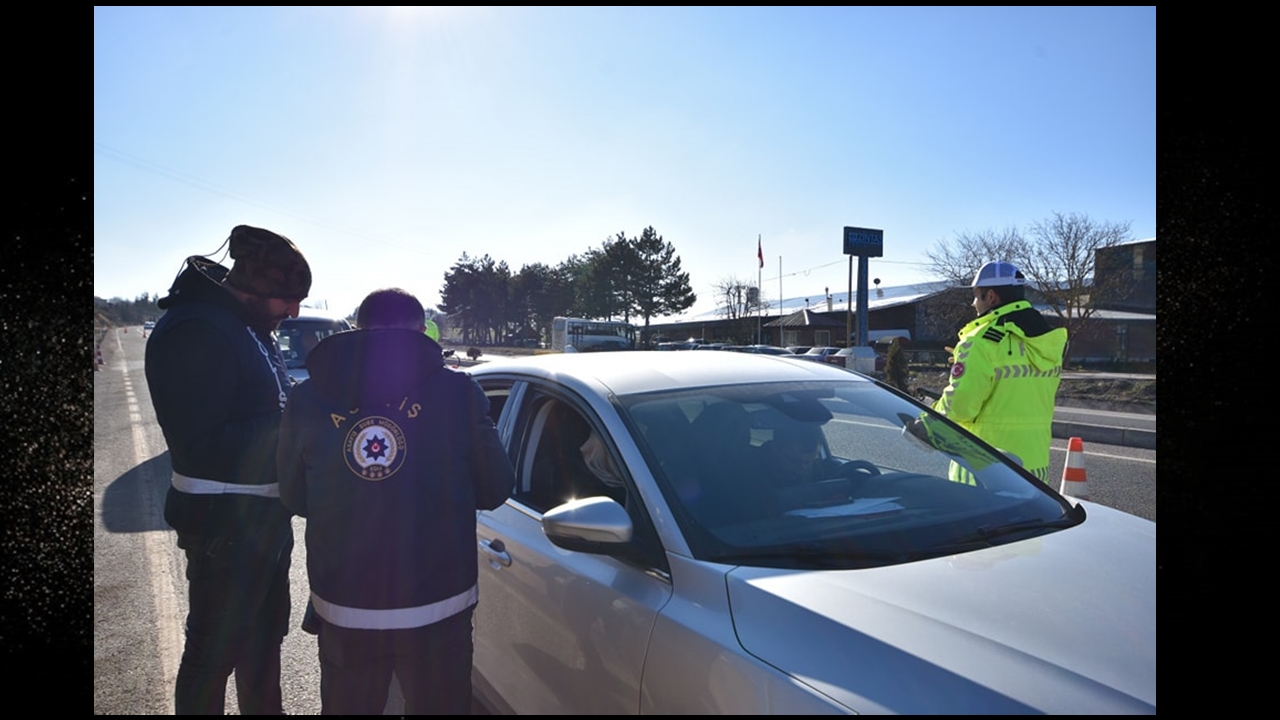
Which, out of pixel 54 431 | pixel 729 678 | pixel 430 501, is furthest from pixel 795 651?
pixel 54 431

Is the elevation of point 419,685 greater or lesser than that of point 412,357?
lesser

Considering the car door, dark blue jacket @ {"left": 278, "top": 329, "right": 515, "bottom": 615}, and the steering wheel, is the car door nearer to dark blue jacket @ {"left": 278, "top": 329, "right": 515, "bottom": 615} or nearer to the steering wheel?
dark blue jacket @ {"left": 278, "top": 329, "right": 515, "bottom": 615}

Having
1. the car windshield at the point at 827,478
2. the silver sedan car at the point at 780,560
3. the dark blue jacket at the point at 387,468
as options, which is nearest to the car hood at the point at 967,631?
the silver sedan car at the point at 780,560

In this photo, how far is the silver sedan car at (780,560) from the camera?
4.65 feet

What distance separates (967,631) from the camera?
1.48m

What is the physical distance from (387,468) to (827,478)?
1.60 metres

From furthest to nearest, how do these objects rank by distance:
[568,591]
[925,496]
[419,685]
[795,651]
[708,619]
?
[925,496] < [568,591] < [419,685] < [708,619] < [795,651]

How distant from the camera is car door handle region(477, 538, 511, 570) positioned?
2.43 m

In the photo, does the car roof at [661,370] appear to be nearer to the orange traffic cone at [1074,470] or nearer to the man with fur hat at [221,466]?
the man with fur hat at [221,466]

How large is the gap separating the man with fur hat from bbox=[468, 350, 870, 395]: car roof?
100 centimetres

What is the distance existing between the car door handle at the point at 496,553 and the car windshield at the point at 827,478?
2.21 feet

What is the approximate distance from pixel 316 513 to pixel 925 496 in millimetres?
1900
